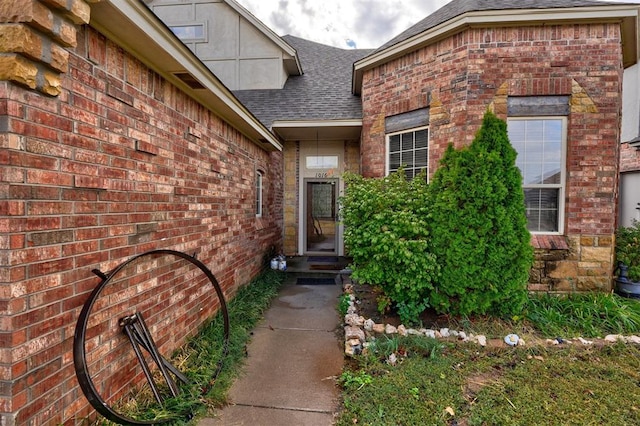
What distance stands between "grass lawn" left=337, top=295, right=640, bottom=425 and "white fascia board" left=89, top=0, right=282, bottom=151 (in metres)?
3.21

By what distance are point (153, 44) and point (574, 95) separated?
5.59 metres

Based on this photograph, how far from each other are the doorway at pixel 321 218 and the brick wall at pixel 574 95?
4.76 meters

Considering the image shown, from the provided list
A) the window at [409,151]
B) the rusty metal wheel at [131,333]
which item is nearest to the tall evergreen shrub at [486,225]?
the window at [409,151]

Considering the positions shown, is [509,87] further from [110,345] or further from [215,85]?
[110,345]

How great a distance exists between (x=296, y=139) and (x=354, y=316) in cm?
557

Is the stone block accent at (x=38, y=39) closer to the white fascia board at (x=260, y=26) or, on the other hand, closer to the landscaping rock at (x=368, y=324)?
the landscaping rock at (x=368, y=324)

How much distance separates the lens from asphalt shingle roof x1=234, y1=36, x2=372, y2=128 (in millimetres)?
7113

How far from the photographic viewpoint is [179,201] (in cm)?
299

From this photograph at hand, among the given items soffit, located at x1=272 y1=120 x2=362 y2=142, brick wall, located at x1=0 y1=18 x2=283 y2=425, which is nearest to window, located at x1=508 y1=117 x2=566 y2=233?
soffit, located at x1=272 y1=120 x2=362 y2=142

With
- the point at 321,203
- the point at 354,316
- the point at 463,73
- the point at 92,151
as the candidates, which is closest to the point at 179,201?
the point at 92,151

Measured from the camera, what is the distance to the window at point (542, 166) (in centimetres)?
459

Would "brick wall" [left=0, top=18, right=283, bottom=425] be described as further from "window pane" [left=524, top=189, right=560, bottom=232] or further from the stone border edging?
"window pane" [left=524, top=189, right=560, bottom=232]

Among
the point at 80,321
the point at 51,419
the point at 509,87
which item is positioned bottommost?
the point at 51,419

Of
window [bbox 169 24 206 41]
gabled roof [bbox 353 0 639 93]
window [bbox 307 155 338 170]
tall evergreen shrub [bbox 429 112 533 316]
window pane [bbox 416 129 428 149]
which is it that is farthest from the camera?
window [bbox 169 24 206 41]
